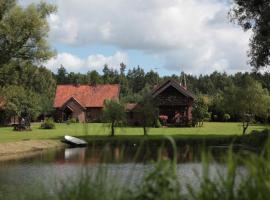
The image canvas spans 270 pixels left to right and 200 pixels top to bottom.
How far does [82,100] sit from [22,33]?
53.3 meters

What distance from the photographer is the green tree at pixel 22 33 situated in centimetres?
3725

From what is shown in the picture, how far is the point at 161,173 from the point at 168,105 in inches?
2688

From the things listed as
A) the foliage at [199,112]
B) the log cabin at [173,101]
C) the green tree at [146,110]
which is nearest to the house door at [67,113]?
the log cabin at [173,101]

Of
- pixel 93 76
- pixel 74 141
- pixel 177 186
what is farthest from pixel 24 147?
pixel 93 76

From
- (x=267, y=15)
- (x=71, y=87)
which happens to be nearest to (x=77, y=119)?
(x=71, y=87)

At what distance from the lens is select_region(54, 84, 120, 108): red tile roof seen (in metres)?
90.4

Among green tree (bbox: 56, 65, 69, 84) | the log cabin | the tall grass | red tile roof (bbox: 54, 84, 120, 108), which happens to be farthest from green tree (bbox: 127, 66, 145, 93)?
the tall grass

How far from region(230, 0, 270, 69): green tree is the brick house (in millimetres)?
48515

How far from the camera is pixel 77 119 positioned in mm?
87312

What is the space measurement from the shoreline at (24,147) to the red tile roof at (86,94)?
4785 cm

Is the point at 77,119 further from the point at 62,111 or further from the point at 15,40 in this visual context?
the point at 15,40

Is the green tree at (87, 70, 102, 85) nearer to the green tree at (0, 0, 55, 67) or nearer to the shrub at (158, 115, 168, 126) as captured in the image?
the shrub at (158, 115, 168, 126)

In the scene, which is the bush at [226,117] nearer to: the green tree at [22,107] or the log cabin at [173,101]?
the log cabin at [173,101]

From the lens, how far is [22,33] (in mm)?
37875
